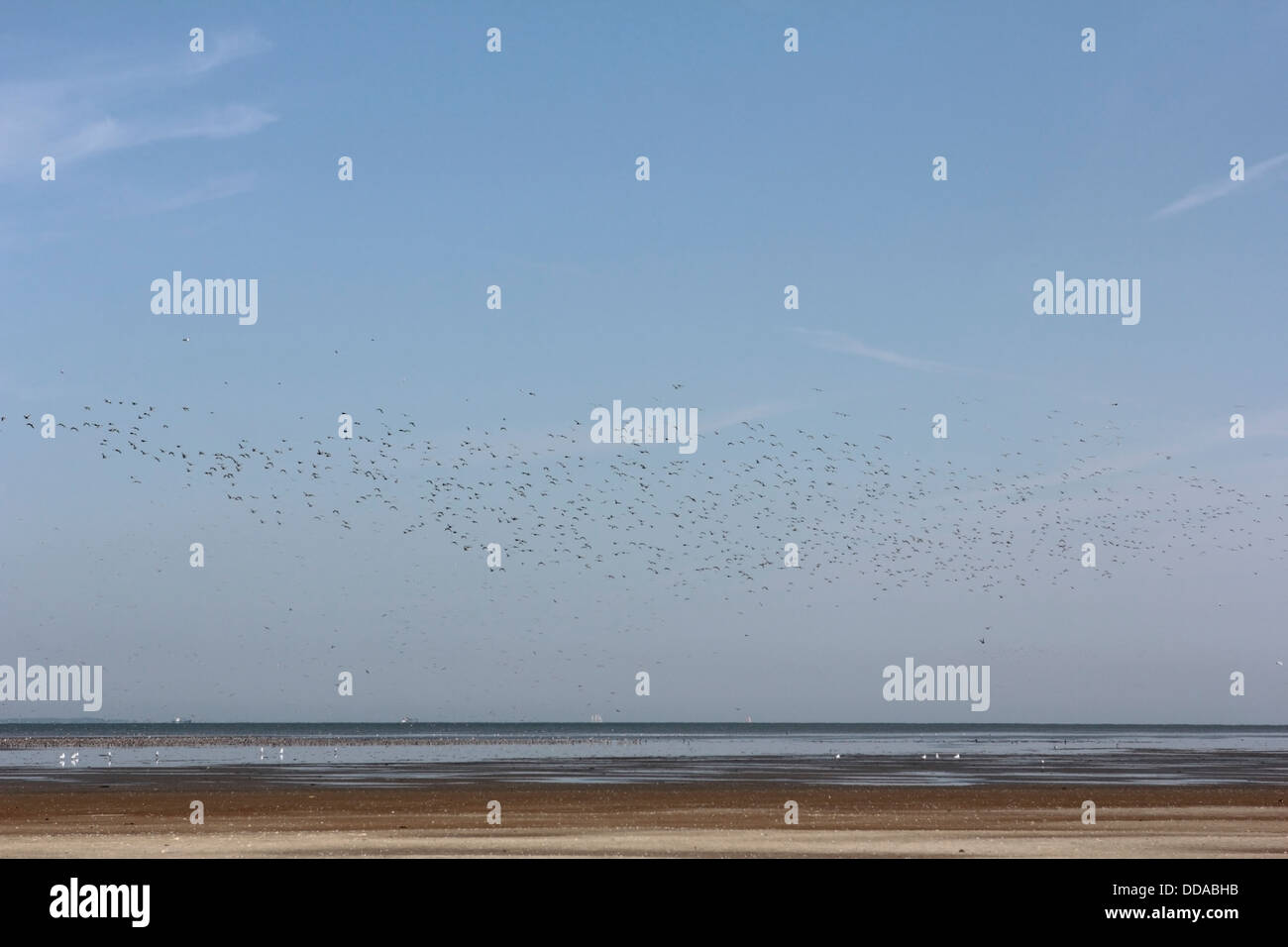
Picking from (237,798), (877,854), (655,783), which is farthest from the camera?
(655,783)

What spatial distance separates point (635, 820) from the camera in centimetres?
3981

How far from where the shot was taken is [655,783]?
58719mm

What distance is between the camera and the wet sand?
1241 inches

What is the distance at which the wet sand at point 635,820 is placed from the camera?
1241 inches
